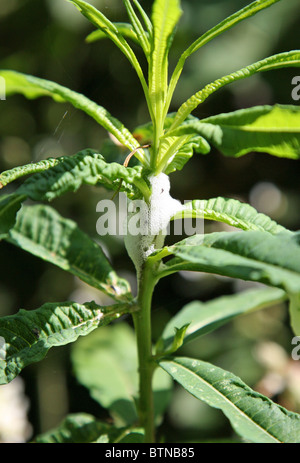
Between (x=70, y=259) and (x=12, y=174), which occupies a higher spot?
(x=12, y=174)

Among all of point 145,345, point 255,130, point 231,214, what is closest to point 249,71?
point 255,130

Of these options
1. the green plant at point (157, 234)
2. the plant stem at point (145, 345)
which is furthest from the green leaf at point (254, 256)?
the plant stem at point (145, 345)

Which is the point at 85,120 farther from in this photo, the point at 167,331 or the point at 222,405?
the point at 222,405

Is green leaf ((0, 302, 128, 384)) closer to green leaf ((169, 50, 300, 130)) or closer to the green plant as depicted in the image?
the green plant

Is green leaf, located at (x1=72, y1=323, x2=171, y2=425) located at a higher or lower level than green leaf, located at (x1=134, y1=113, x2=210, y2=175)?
lower

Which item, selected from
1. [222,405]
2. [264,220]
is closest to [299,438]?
[222,405]

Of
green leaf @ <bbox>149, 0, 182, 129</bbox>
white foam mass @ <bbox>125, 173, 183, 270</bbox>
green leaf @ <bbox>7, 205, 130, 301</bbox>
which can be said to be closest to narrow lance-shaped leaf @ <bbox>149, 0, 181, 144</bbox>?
green leaf @ <bbox>149, 0, 182, 129</bbox>
